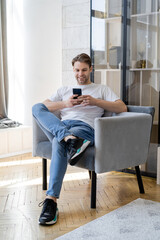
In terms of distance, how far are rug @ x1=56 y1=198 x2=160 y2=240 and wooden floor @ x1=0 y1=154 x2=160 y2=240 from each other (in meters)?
0.09

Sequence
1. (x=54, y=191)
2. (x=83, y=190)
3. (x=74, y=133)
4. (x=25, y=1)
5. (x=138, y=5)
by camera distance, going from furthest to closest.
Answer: (x=25, y=1), (x=138, y=5), (x=83, y=190), (x=74, y=133), (x=54, y=191)

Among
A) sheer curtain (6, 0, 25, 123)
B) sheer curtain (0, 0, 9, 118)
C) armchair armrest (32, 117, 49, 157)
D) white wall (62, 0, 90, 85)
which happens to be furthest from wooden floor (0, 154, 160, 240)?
sheer curtain (6, 0, 25, 123)

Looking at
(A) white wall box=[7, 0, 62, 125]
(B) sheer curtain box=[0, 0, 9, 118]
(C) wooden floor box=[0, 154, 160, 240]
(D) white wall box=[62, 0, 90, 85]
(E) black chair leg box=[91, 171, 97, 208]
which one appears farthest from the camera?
(B) sheer curtain box=[0, 0, 9, 118]

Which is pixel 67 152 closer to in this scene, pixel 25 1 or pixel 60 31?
pixel 60 31

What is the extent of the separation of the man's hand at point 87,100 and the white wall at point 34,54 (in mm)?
1888

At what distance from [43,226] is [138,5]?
2.22 meters

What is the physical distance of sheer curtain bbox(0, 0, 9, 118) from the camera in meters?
4.68

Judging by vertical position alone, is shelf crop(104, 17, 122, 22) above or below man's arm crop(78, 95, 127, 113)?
above

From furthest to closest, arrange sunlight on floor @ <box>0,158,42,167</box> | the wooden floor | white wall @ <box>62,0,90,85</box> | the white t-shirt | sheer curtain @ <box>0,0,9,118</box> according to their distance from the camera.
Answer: sheer curtain @ <box>0,0,9,118</box>, white wall @ <box>62,0,90,85</box>, sunlight on floor @ <box>0,158,42,167</box>, the white t-shirt, the wooden floor

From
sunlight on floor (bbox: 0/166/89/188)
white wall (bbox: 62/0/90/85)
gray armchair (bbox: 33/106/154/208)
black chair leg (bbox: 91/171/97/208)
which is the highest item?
white wall (bbox: 62/0/90/85)

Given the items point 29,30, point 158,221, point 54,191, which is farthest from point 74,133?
point 29,30

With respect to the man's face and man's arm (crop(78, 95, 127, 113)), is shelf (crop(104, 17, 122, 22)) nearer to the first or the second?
the man's face

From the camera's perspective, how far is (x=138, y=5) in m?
3.32

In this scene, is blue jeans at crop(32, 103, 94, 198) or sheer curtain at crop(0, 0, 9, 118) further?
sheer curtain at crop(0, 0, 9, 118)
